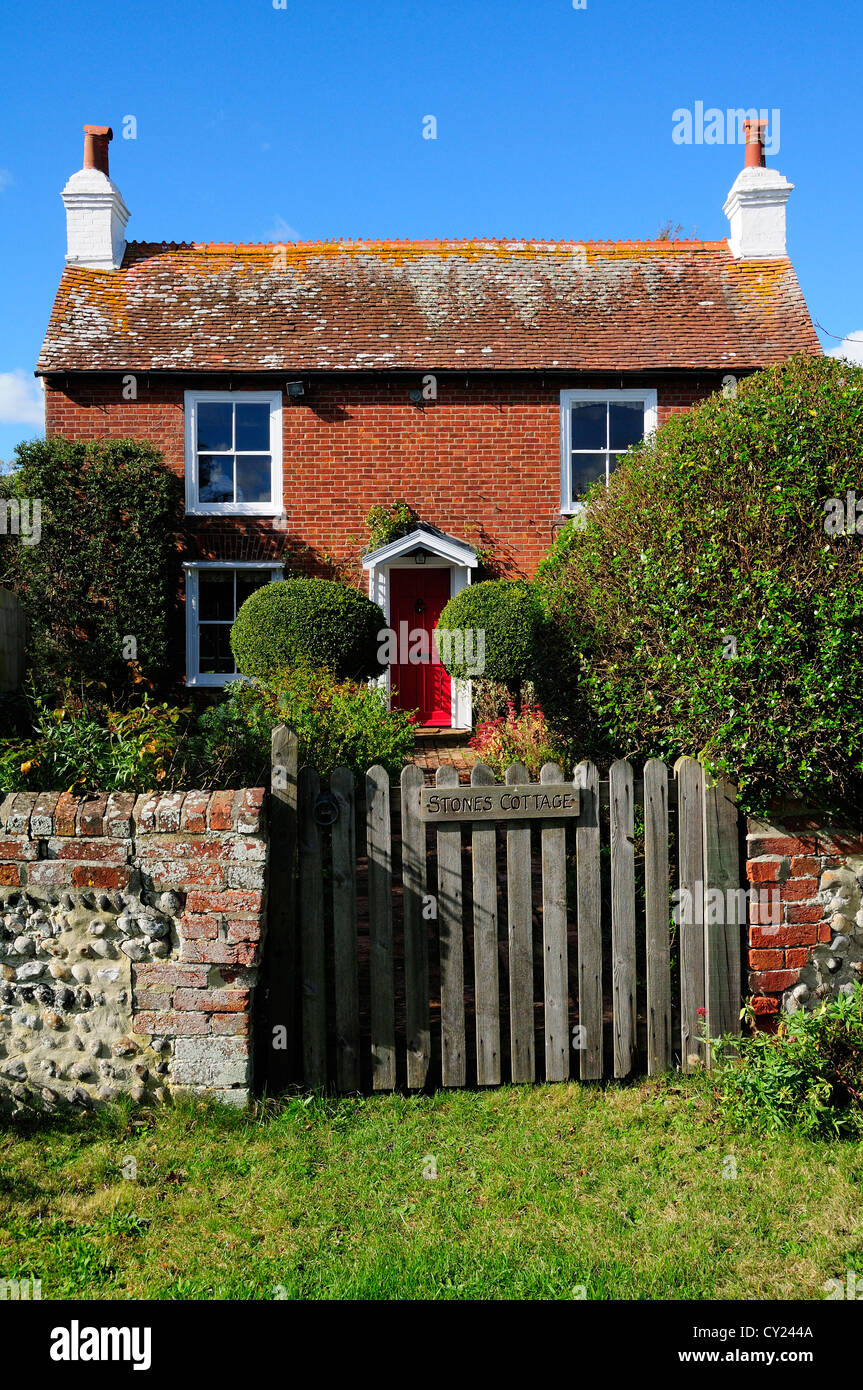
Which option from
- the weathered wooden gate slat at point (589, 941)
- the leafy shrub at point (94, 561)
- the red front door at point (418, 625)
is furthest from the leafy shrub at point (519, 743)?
the leafy shrub at point (94, 561)

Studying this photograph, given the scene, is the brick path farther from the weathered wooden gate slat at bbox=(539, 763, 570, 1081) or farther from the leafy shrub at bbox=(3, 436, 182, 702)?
the weathered wooden gate slat at bbox=(539, 763, 570, 1081)

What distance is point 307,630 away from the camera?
11828 millimetres

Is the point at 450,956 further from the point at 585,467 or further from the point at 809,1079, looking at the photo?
the point at 585,467

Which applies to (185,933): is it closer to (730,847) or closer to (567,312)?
(730,847)

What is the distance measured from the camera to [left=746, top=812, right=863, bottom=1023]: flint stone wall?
437 centimetres

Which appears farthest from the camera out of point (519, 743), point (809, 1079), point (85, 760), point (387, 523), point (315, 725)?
point (387, 523)

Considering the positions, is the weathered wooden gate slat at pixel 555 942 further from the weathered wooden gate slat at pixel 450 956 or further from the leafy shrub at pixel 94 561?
the leafy shrub at pixel 94 561

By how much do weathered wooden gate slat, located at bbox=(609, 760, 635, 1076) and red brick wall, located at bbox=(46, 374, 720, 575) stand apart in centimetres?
1067

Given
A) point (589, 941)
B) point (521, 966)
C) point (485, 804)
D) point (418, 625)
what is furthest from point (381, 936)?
point (418, 625)

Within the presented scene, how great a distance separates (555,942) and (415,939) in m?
0.68

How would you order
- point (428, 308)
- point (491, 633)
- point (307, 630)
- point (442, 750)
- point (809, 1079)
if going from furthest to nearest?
1. point (428, 308)
2. point (442, 750)
3. point (307, 630)
4. point (491, 633)
5. point (809, 1079)

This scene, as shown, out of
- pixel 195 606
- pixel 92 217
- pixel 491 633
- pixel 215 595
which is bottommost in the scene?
pixel 491 633

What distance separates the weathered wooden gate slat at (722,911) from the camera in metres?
4.39
